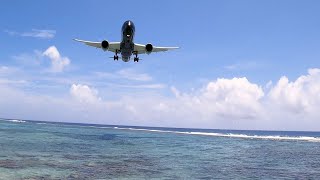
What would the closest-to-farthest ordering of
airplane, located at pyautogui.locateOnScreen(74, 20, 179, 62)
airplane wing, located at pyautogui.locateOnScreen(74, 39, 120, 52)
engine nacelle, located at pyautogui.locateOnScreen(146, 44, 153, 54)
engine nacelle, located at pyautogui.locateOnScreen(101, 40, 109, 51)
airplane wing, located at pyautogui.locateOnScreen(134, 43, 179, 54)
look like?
airplane, located at pyautogui.locateOnScreen(74, 20, 179, 62)
engine nacelle, located at pyautogui.locateOnScreen(101, 40, 109, 51)
engine nacelle, located at pyautogui.locateOnScreen(146, 44, 153, 54)
airplane wing, located at pyautogui.locateOnScreen(74, 39, 120, 52)
airplane wing, located at pyautogui.locateOnScreen(134, 43, 179, 54)

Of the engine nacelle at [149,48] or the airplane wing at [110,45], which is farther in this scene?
the airplane wing at [110,45]

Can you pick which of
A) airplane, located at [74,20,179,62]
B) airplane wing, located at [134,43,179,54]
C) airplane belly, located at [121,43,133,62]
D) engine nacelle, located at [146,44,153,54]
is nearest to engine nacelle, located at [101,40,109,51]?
airplane, located at [74,20,179,62]

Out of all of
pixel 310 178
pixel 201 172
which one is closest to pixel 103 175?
pixel 201 172

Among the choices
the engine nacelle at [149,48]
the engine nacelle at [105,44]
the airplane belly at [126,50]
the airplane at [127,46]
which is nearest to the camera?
the airplane at [127,46]

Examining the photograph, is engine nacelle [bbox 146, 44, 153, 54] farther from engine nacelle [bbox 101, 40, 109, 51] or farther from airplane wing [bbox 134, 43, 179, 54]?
engine nacelle [bbox 101, 40, 109, 51]

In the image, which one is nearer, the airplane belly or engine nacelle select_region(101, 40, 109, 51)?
the airplane belly

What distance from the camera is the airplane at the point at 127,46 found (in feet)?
123

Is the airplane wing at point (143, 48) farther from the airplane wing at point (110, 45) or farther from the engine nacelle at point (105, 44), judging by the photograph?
the engine nacelle at point (105, 44)

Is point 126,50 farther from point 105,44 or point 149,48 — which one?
point 149,48

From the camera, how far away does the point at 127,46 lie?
1553 inches

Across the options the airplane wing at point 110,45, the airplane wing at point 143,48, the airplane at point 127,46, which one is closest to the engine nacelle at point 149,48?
the airplane at point 127,46

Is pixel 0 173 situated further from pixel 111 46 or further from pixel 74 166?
pixel 111 46

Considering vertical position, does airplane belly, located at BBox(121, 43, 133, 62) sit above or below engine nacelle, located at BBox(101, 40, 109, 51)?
below

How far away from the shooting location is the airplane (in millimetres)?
37594
